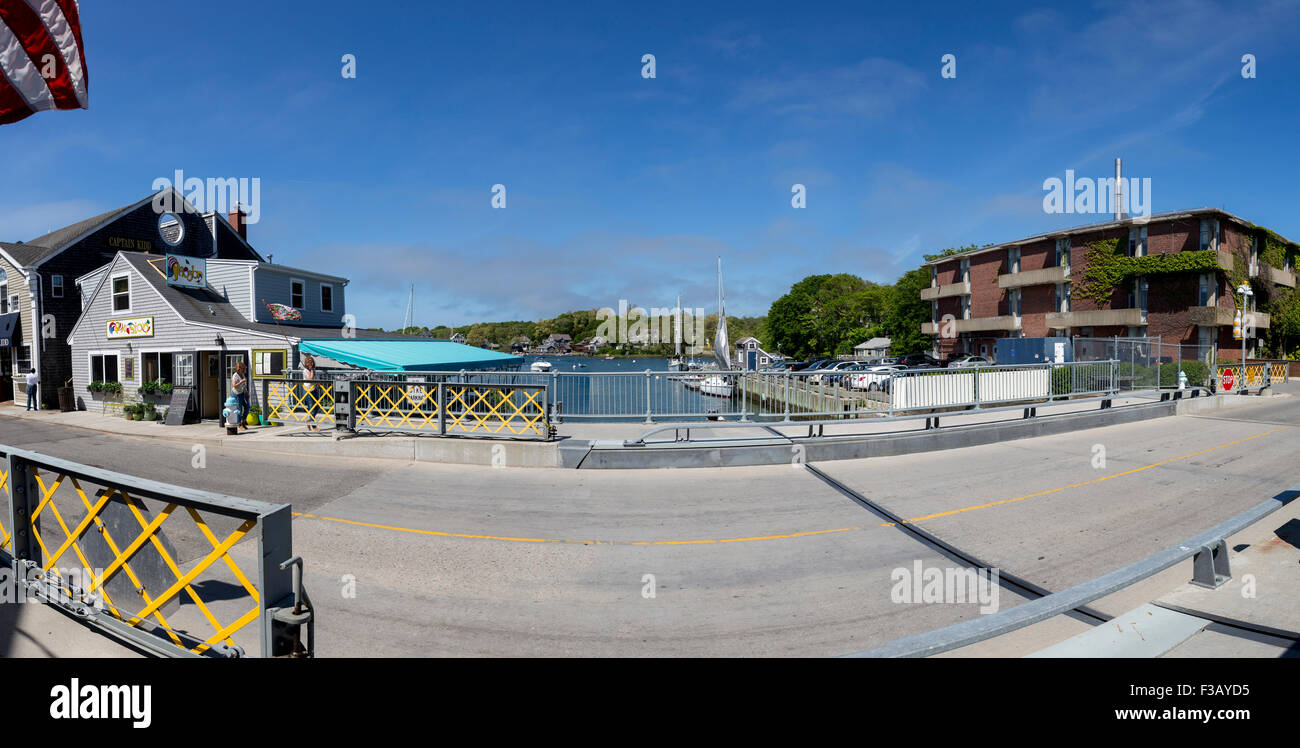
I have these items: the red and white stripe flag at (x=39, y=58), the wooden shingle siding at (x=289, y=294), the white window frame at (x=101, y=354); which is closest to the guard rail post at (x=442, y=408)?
the red and white stripe flag at (x=39, y=58)

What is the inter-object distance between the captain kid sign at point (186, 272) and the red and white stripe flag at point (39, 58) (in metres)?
22.7

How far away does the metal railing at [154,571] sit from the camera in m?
3.07

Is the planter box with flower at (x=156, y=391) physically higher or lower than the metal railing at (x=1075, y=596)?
higher

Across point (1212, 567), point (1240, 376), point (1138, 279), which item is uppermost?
point (1138, 279)

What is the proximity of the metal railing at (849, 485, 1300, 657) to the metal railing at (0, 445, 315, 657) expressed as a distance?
118 inches

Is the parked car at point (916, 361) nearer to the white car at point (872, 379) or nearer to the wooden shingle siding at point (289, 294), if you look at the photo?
the white car at point (872, 379)

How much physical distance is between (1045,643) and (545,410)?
972 cm

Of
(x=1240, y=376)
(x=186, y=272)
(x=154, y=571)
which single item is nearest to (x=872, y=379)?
(x=154, y=571)

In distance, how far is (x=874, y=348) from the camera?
6788 cm

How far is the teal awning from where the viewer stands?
17.5 meters

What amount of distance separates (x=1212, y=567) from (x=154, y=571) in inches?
324

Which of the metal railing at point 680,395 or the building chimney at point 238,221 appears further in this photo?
the building chimney at point 238,221

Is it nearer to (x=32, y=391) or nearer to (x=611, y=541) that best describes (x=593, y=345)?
(x=32, y=391)
